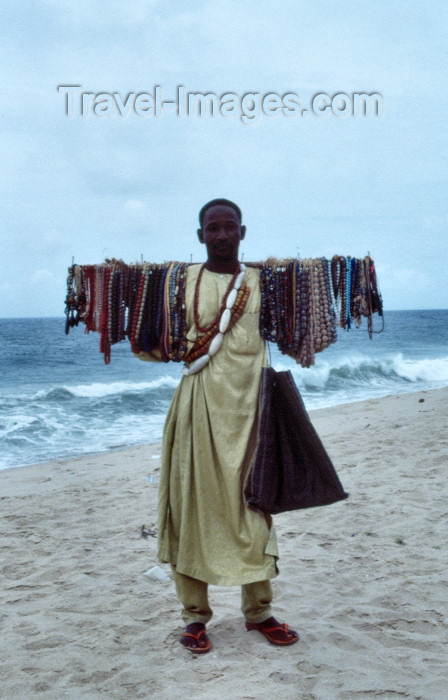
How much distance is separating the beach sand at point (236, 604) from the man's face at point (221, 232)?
193 cm

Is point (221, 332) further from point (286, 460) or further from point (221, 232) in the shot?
point (286, 460)

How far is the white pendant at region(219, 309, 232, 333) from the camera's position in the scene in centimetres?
292

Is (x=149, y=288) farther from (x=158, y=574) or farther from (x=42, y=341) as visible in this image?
(x=42, y=341)

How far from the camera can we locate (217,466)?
2.93 meters

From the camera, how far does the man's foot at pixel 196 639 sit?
9.78 ft

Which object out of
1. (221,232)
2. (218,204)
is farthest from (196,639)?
(218,204)

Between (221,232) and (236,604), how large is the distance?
7.00ft

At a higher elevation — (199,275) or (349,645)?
(199,275)

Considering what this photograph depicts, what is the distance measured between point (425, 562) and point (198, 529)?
6.03 ft

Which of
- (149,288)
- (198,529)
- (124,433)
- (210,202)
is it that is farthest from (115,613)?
(124,433)

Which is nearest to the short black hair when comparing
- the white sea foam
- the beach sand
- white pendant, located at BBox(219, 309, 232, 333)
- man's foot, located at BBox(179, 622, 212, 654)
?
white pendant, located at BBox(219, 309, 232, 333)

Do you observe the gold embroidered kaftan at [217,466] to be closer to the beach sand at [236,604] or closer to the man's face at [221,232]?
the man's face at [221,232]

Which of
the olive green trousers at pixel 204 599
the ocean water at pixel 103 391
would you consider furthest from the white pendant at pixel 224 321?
the ocean water at pixel 103 391

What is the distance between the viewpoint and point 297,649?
300 cm
